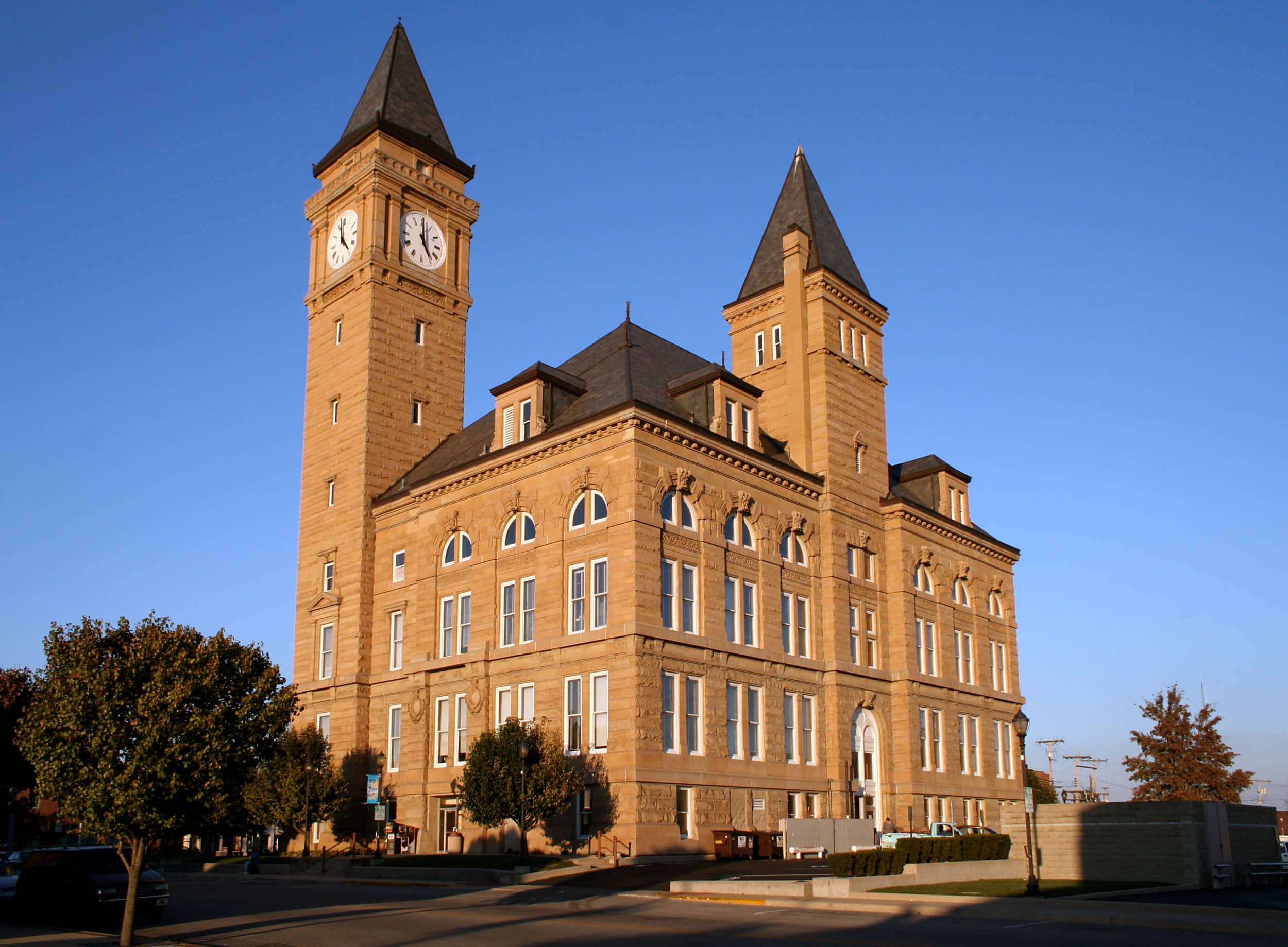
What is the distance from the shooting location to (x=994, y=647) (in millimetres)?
60531

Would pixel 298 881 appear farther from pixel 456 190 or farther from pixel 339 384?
pixel 456 190

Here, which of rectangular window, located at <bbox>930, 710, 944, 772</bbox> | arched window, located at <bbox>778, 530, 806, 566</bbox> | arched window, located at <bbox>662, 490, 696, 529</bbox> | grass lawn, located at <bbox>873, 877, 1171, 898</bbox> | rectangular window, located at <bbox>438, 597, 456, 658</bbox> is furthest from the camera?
rectangular window, located at <bbox>930, 710, 944, 772</bbox>

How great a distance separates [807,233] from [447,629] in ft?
79.6

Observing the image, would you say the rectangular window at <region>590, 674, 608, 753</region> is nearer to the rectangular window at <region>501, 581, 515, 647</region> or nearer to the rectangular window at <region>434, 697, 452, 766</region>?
the rectangular window at <region>501, 581, 515, 647</region>

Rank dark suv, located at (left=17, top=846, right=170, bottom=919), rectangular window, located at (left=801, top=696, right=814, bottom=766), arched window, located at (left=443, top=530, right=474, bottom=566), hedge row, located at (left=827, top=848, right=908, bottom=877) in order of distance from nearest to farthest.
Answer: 1. dark suv, located at (left=17, top=846, right=170, bottom=919)
2. hedge row, located at (left=827, top=848, right=908, bottom=877)
3. rectangular window, located at (left=801, top=696, right=814, bottom=766)
4. arched window, located at (left=443, top=530, right=474, bottom=566)

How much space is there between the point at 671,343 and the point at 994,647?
24.0m

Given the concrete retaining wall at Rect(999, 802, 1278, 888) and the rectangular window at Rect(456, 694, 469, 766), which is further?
the rectangular window at Rect(456, 694, 469, 766)

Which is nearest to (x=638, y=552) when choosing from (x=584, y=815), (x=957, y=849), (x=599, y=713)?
(x=599, y=713)

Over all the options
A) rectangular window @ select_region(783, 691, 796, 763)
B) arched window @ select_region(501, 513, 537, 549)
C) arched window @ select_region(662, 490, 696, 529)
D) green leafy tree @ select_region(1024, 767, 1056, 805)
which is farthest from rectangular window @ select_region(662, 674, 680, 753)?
green leafy tree @ select_region(1024, 767, 1056, 805)

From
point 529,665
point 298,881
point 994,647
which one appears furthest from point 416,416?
point 994,647

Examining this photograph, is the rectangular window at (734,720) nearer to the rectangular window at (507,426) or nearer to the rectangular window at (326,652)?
the rectangular window at (507,426)

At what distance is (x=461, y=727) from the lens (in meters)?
44.7

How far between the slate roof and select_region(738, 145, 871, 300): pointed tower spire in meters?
5.06

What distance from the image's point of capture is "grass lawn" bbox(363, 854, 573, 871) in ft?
117
